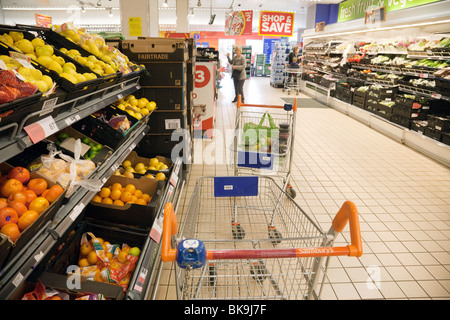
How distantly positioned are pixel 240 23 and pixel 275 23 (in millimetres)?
1489

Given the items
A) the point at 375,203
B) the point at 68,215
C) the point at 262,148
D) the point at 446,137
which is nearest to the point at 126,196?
the point at 68,215

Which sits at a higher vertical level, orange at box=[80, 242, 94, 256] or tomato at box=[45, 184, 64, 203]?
tomato at box=[45, 184, 64, 203]

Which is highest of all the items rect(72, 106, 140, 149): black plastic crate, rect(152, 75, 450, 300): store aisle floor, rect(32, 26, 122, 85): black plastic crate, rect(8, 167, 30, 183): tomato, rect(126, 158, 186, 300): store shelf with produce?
rect(32, 26, 122, 85): black plastic crate

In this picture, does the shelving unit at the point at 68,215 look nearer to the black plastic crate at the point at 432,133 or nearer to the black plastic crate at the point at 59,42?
the black plastic crate at the point at 59,42

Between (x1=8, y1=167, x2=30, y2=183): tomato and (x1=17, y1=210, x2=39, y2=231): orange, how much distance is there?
0.29m

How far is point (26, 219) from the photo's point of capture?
1433 millimetres

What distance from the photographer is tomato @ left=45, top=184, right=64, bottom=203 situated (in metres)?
1.60

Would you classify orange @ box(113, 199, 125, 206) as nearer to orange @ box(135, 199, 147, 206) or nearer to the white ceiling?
orange @ box(135, 199, 147, 206)

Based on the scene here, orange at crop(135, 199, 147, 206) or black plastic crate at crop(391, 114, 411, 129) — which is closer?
orange at crop(135, 199, 147, 206)

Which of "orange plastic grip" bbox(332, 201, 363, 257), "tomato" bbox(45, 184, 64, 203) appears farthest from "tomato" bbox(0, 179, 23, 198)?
"orange plastic grip" bbox(332, 201, 363, 257)

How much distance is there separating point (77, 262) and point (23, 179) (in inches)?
34.1

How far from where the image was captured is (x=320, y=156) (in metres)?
5.43

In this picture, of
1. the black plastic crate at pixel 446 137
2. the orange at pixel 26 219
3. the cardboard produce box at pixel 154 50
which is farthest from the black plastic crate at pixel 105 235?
the black plastic crate at pixel 446 137

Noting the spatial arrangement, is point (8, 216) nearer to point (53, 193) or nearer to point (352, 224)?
point (53, 193)
